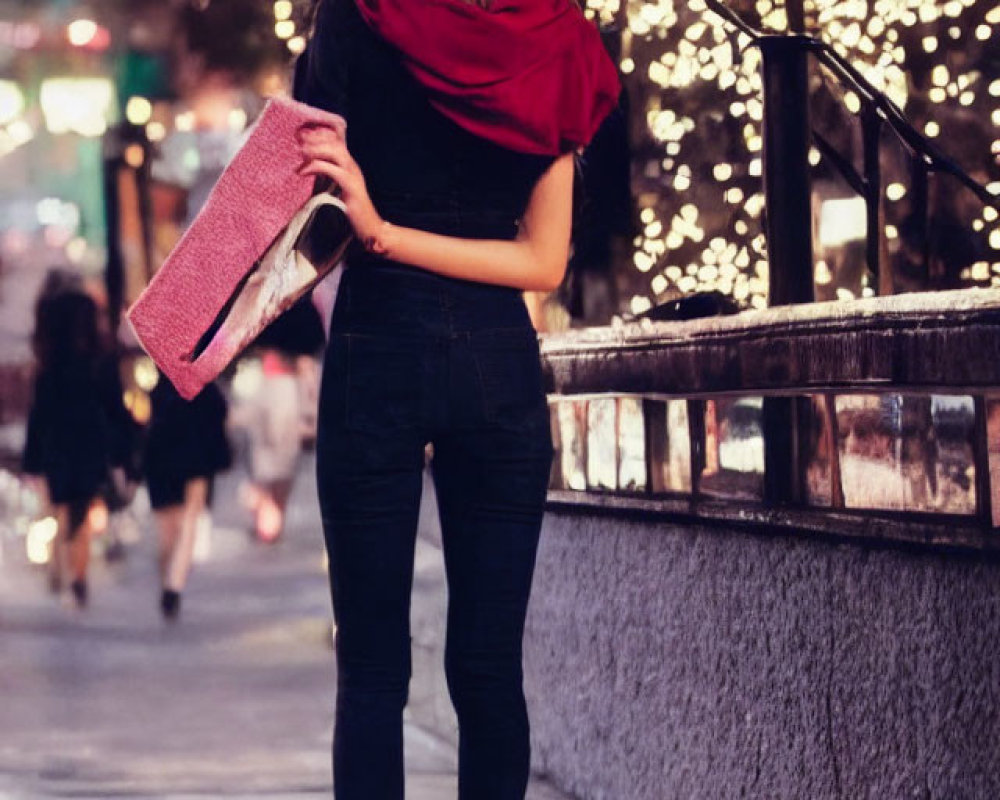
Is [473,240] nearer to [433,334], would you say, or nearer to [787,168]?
[433,334]

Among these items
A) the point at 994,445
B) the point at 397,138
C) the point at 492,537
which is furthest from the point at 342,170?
the point at 994,445

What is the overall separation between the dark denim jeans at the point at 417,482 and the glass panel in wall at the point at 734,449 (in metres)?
1.24

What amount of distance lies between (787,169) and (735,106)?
576 millimetres

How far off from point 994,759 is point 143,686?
5.59 meters

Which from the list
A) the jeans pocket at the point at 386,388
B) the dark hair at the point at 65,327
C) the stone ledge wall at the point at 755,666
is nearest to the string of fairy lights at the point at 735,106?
the stone ledge wall at the point at 755,666

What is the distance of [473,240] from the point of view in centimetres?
308

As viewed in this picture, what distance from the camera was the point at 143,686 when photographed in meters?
8.29

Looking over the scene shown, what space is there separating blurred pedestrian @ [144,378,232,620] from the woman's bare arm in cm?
818

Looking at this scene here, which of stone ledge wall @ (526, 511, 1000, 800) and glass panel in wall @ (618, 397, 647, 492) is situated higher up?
glass panel in wall @ (618, 397, 647, 492)

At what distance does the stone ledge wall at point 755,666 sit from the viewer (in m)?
3.40

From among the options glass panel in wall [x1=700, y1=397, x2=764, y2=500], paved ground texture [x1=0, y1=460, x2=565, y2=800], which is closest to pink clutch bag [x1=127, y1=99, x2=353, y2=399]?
glass panel in wall [x1=700, y1=397, x2=764, y2=500]

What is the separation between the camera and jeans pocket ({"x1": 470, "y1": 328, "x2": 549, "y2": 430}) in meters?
3.05

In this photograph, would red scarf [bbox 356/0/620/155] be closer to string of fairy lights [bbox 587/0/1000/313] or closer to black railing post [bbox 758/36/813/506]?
black railing post [bbox 758/36/813/506]

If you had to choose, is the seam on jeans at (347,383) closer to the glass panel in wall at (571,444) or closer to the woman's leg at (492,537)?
the woman's leg at (492,537)
